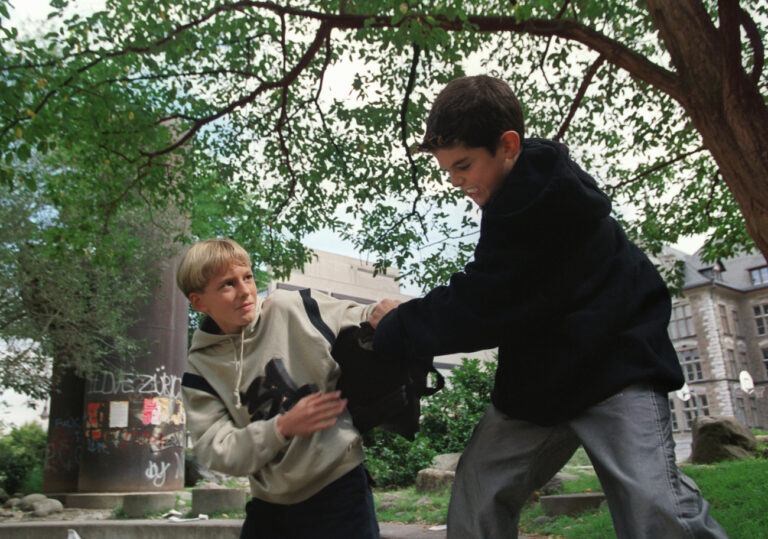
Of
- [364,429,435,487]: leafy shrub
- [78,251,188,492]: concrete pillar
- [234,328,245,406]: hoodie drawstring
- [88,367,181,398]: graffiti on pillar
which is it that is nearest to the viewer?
[234,328,245,406]: hoodie drawstring

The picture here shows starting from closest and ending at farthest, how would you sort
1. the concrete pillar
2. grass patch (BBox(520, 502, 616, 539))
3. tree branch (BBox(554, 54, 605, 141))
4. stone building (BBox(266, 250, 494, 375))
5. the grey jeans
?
1. the grey jeans
2. grass patch (BBox(520, 502, 616, 539))
3. tree branch (BBox(554, 54, 605, 141))
4. the concrete pillar
5. stone building (BBox(266, 250, 494, 375))

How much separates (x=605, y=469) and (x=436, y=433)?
9.37 meters

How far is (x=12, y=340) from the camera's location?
40.2ft

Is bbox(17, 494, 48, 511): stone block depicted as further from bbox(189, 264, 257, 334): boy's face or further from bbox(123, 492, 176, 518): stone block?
bbox(189, 264, 257, 334): boy's face

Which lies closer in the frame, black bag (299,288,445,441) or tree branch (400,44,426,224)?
black bag (299,288,445,441)

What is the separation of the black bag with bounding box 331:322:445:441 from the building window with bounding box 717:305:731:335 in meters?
53.8

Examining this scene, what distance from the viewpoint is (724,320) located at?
1953 inches

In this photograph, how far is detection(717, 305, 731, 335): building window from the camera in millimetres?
49375

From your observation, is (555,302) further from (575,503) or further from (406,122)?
(406,122)

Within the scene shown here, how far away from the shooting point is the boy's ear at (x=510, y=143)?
1999 mm

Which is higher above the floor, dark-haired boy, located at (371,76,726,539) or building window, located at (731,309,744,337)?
building window, located at (731,309,744,337)

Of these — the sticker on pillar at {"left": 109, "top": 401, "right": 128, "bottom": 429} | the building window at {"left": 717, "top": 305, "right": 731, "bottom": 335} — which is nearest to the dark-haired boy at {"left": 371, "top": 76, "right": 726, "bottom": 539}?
the sticker on pillar at {"left": 109, "top": 401, "right": 128, "bottom": 429}

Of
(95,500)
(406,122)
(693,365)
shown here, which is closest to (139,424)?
(95,500)

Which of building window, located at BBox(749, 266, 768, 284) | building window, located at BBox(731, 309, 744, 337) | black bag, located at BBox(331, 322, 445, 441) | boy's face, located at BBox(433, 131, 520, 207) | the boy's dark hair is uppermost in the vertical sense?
building window, located at BBox(749, 266, 768, 284)
